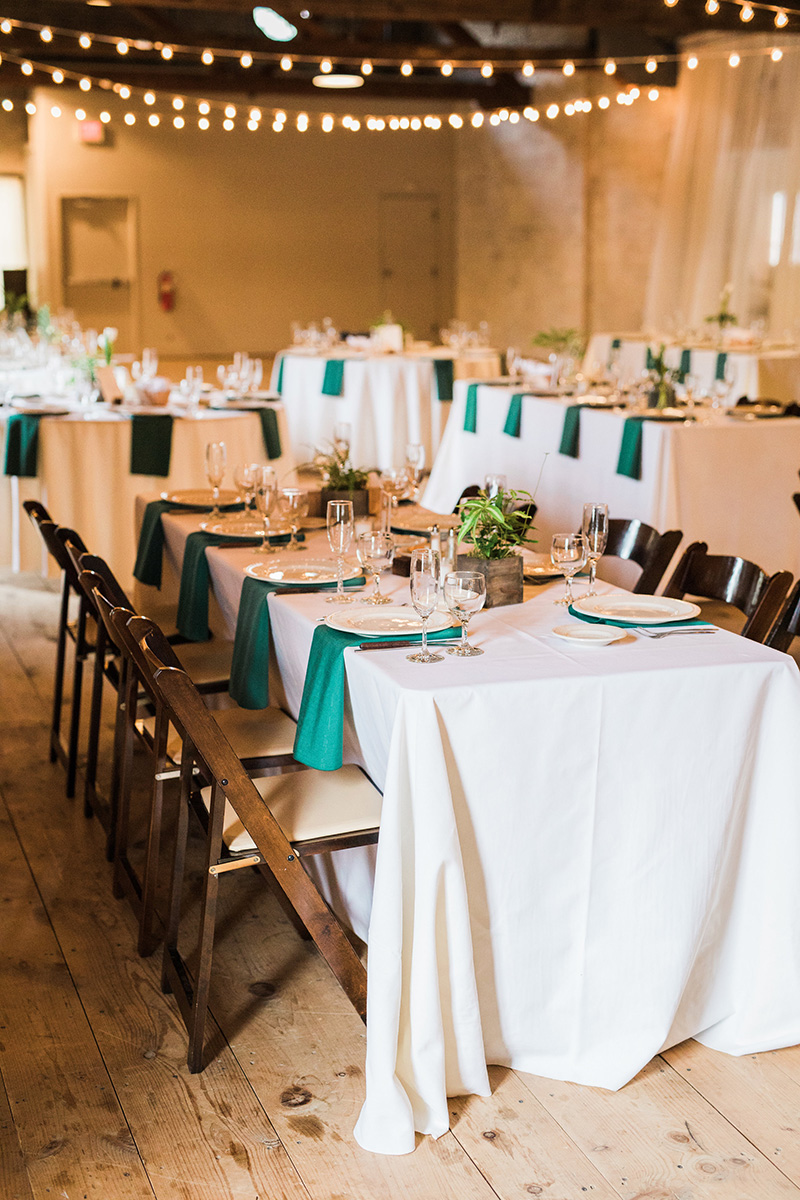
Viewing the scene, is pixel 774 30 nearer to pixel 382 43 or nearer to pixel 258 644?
pixel 382 43

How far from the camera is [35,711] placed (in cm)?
451

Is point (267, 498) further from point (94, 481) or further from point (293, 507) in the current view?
point (94, 481)

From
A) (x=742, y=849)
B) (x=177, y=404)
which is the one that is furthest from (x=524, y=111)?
(x=742, y=849)

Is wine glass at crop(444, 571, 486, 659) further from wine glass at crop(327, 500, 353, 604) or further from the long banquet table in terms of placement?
wine glass at crop(327, 500, 353, 604)

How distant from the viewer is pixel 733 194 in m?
10.6

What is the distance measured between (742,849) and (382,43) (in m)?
11.6

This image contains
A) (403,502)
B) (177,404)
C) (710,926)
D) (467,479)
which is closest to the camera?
(710,926)

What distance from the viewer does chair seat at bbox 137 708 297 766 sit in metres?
2.77

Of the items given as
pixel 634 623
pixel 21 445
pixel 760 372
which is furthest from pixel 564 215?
pixel 634 623

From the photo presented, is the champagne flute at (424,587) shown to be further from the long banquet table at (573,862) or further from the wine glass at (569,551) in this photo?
the wine glass at (569,551)

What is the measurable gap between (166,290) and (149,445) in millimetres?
8070

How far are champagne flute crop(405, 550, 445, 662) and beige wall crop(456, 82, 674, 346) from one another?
33.6 feet

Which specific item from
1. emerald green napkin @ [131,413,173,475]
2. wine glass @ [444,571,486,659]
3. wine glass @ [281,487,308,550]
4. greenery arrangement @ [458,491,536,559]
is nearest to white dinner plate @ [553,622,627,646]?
wine glass @ [444,571,486,659]

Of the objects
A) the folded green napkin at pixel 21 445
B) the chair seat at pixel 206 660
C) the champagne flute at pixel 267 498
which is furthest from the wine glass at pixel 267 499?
the folded green napkin at pixel 21 445
